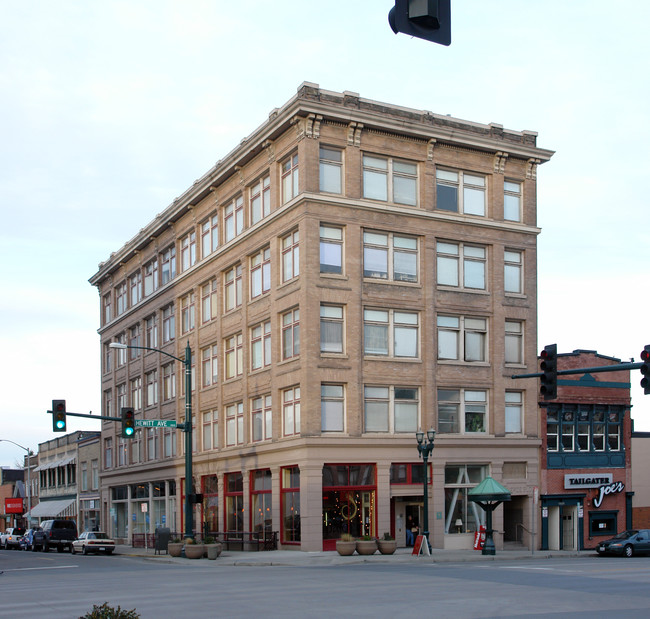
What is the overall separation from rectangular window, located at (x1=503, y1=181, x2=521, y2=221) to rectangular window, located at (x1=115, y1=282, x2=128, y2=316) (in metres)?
33.5

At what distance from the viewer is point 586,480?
4859 centimetres

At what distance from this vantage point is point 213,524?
53.2 meters

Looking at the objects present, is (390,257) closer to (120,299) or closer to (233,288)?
(233,288)

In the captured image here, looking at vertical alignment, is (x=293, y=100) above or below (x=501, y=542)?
above

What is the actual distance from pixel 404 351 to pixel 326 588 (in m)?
23.3

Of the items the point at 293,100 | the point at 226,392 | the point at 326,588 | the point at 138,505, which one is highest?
the point at 293,100

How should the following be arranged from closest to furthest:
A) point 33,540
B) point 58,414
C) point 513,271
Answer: point 58,414 < point 513,271 < point 33,540

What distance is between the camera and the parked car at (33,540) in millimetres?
60531

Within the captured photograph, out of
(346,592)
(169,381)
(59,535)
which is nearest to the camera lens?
(346,592)

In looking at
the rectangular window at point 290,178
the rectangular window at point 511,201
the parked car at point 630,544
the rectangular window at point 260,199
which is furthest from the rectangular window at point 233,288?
the parked car at point 630,544

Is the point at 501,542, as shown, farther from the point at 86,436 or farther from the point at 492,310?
the point at 86,436

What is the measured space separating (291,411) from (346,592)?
22927 millimetres

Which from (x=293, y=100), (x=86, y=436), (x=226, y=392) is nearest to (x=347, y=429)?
(x=226, y=392)

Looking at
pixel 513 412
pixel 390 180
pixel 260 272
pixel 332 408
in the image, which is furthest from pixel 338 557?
pixel 390 180
